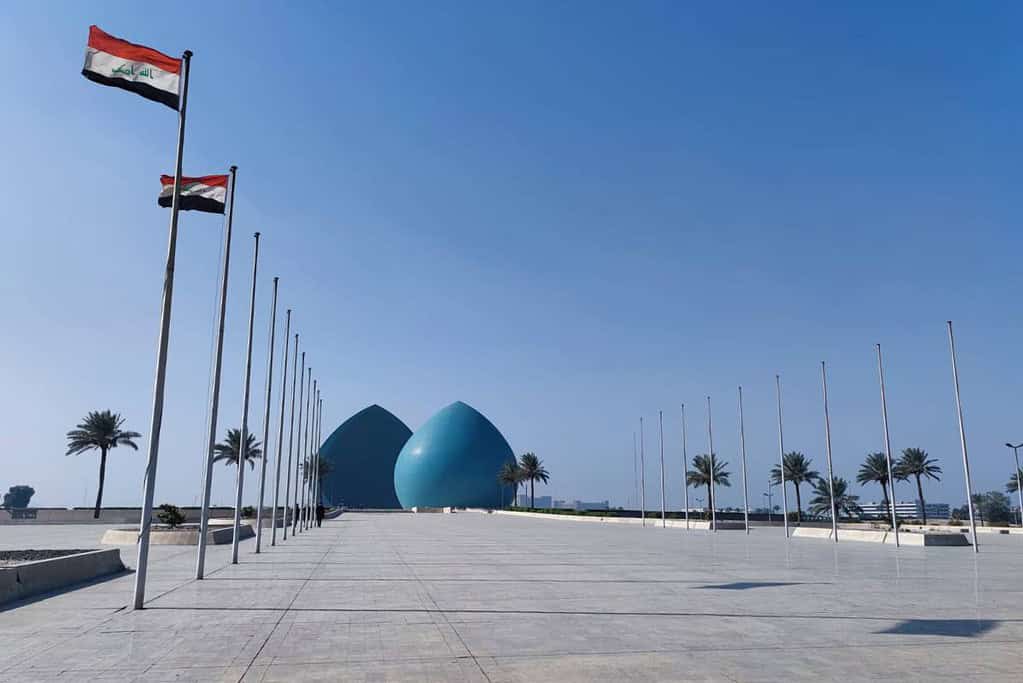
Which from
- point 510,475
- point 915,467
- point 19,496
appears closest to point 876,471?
point 915,467

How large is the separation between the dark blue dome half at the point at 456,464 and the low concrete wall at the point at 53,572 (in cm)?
8233

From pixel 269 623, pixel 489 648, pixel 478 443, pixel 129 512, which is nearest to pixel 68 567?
pixel 269 623

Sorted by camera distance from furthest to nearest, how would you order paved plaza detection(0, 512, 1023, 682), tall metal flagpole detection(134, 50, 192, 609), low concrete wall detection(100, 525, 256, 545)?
low concrete wall detection(100, 525, 256, 545)
tall metal flagpole detection(134, 50, 192, 609)
paved plaza detection(0, 512, 1023, 682)

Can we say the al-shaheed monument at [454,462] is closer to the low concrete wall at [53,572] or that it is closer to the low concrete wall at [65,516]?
the low concrete wall at [65,516]

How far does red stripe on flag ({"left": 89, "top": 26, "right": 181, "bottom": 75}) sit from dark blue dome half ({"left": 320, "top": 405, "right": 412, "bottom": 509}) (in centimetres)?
11109

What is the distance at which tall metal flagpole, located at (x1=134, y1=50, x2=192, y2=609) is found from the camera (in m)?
12.2

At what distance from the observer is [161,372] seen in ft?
42.5

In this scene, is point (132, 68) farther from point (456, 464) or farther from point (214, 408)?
point (456, 464)

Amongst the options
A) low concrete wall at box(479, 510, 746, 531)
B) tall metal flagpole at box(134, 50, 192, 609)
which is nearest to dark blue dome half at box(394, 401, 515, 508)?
low concrete wall at box(479, 510, 746, 531)

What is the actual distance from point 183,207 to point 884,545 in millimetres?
26894

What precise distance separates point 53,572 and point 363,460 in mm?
109914

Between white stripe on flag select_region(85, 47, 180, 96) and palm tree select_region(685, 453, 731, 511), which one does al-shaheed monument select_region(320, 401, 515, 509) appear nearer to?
palm tree select_region(685, 453, 731, 511)

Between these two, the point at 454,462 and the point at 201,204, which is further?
the point at 454,462

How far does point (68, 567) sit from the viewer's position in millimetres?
15094
